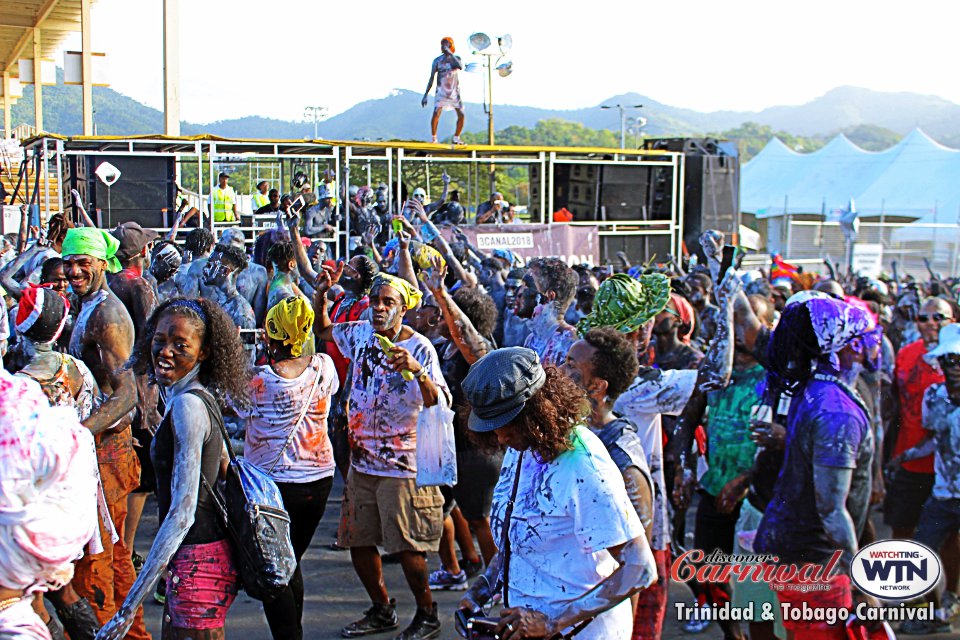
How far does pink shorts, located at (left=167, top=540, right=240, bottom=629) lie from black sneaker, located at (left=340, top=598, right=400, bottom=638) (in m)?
A: 1.81

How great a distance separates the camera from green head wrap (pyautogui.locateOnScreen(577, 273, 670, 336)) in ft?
13.9

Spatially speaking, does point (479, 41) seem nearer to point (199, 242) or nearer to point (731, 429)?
point (199, 242)

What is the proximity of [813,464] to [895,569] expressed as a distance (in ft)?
4.06

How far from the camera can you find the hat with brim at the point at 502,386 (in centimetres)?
268

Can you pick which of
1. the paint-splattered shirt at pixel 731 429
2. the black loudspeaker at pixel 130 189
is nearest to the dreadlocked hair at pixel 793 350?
the paint-splattered shirt at pixel 731 429

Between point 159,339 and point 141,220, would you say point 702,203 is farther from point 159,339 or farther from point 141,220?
point 159,339

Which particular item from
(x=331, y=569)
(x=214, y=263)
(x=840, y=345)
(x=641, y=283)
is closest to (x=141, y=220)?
(x=214, y=263)

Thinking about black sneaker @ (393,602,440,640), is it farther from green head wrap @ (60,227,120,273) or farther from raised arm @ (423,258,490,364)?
green head wrap @ (60,227,120,273)

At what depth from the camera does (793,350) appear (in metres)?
3.75

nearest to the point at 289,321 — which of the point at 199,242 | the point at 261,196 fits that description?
the point at 199,242

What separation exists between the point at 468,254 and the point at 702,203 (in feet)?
33.6

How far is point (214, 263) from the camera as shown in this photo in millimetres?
7059

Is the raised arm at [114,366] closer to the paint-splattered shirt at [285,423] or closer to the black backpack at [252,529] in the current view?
the paint-splattered shirt at [285,423]

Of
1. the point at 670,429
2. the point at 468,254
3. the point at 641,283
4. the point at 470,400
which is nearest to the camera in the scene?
the point at 470,400
